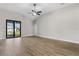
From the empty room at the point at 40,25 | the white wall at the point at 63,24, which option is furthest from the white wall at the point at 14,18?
the white wall at the point at 63,24

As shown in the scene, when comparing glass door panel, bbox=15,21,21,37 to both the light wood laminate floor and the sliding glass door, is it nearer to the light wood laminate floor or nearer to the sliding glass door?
the sliding glass door

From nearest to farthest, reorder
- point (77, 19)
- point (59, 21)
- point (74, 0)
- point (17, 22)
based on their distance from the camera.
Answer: point (74, 0) < point (77, 19) < point (59, 21) < point (17, 22)

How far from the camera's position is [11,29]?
798 cm

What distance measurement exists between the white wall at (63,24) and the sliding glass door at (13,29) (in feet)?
8.31

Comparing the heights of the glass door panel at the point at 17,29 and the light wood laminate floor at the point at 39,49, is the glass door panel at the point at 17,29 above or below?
above

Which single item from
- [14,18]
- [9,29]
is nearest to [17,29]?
[9,29]

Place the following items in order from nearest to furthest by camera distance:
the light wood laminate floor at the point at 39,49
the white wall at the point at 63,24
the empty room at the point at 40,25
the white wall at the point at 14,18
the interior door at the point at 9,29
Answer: the light wood laminate floor at the point at 39,49 → the empty room at the point at 40,25 → the white wall at the point at 63,24 → the white wall at the point at 14,18 → the interior door at the point at 9,29

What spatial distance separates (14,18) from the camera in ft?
26.8

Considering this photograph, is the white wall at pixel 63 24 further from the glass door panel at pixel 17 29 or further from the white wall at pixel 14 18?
the glass door panel at pixel 17 29

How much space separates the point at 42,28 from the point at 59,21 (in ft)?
8.56

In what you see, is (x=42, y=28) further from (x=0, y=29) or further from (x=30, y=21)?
(x=0, y=29)

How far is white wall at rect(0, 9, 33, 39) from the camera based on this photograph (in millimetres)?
7184

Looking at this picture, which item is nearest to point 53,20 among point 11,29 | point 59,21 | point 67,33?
point 59,21

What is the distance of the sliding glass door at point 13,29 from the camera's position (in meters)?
7.73
